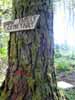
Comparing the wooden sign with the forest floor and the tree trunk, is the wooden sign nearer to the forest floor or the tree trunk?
the tree trunk

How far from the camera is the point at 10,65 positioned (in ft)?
8.20

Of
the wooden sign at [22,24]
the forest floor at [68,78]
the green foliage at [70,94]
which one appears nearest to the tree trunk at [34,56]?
the wooden sign at [22,24]

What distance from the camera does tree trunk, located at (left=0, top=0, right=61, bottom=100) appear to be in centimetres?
228

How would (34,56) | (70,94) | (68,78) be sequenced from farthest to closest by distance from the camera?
(68,78) → (70,94) → (34,56)

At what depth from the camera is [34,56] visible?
2.29 m

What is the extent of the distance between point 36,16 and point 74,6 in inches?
23.2

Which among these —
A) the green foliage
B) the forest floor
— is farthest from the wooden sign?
the forest floor

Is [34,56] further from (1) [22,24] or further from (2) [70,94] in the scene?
(2) [70,94]

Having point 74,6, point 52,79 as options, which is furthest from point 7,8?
point 52,79

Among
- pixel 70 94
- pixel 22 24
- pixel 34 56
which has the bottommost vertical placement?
pixel 70 94

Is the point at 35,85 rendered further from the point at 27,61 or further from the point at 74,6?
the point at 74,6

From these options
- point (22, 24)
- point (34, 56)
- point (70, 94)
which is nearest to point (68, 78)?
point (70, 94)

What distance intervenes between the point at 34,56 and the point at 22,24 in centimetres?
35

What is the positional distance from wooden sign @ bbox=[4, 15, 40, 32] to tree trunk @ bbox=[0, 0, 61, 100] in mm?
53
